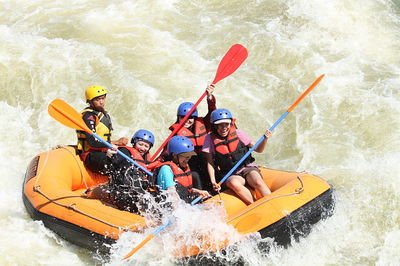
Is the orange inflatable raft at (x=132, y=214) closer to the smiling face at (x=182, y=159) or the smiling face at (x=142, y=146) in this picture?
the smiling face at (x=182, y=159)

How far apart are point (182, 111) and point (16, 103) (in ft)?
10.4

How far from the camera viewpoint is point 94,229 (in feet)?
16.4

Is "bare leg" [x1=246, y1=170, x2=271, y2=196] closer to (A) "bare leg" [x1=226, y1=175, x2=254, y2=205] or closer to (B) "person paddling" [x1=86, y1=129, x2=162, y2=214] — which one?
(A) "bare leg" [x1=226, y1=175, x2=254, y2=205]

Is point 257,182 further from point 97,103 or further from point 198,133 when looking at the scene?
point 97,103

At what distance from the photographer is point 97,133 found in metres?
5.92

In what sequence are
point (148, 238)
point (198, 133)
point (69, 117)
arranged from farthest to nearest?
point (198, 133) → point (69, 117) → point (148, 238)

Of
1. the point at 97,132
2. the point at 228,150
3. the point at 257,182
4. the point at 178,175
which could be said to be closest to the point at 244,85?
the point at 228,150

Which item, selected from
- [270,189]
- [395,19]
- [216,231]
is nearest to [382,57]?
[395,19]

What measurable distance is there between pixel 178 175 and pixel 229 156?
664 mm

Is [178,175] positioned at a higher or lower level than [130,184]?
higher

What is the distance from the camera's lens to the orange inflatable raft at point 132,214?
485 centimetres

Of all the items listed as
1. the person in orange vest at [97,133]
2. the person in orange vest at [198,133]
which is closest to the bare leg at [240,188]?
the person in orange vest at [198,133]

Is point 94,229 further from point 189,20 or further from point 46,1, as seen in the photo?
point 46,1

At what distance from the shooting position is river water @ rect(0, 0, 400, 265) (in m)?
5.59
